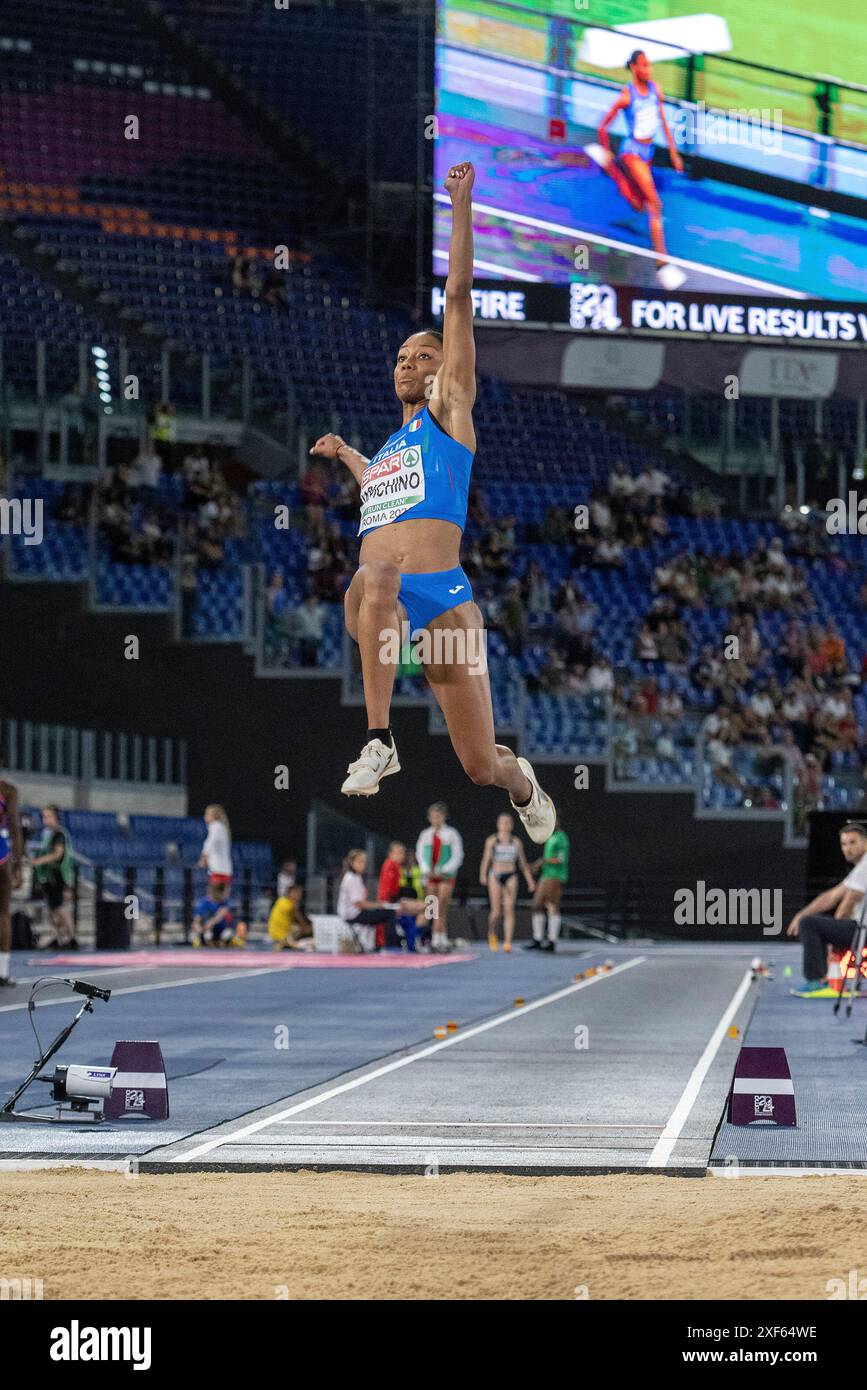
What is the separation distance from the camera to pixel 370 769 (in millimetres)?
5406

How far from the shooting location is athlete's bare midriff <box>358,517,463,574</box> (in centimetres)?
528

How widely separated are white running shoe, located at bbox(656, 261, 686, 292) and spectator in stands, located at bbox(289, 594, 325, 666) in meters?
6.20

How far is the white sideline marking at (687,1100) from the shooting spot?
8562 millimetres

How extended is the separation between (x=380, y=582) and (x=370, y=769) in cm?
55

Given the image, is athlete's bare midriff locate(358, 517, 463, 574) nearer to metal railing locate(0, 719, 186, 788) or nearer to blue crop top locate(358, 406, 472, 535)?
blue crop top locate(358, 406, 472, 535)

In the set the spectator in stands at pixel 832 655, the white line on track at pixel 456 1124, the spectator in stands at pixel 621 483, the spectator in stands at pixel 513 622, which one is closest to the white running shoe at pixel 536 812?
the white line on track at pixel 456 1124

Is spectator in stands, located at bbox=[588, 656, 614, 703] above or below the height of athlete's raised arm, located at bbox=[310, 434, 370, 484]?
above

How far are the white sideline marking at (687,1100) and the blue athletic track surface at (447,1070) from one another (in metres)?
0.02

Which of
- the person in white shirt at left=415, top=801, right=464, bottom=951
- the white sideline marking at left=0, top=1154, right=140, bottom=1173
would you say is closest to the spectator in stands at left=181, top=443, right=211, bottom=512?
the person in white shirt at left=415, top=801, right=464, bottom=951

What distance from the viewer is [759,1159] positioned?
332 inches

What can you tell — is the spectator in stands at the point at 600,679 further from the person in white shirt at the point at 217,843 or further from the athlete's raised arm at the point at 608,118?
the athlete's raised arm at the point at 608,118

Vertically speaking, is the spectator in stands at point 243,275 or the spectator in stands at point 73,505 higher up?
the spectator in stands at point 243,275

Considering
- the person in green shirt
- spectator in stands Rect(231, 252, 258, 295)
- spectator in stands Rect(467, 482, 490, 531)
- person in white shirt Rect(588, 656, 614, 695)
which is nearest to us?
the person in green shirt
